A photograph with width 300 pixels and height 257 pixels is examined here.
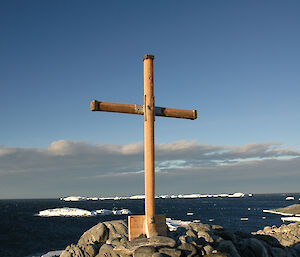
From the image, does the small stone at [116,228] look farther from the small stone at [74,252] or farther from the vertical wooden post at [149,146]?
the vertical wooden post at [149,146]

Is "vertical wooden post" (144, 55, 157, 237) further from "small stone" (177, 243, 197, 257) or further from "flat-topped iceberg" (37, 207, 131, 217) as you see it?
"flat-topped iceberg" (37, 207, 131, 217)

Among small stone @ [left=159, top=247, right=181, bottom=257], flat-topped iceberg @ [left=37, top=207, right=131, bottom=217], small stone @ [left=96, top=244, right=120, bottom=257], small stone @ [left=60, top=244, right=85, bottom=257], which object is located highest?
small stone @ [left=159, top=247, right=181, bottom=257]

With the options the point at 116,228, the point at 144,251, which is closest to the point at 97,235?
the point at 116,228

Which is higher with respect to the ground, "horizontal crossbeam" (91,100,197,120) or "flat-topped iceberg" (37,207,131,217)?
"horizontal crossbeam" (91,100,197,120)

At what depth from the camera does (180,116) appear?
30.5 feet

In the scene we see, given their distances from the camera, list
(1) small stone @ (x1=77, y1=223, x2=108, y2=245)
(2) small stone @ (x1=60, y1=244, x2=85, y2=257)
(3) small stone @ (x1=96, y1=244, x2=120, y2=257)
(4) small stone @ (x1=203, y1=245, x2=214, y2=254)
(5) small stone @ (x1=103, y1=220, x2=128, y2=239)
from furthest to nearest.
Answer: (5) small stone @ (x1=103, y1=220, x2=128, y2=239) → (1) small stone @ (x1=77, y1=223, x2=108, y2=245) → (2) small stone @ (x1=60, y1=244, x2=85, y2=257) → (3) small stone @ (x1=96, y1=244, x2=120, y2=257) → (4) small stone @ (x1=203, y1=245, x2=214, y2=254)

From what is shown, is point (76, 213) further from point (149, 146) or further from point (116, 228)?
point (149, 146)

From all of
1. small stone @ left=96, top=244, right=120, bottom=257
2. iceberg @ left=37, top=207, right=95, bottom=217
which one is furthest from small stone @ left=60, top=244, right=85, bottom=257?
iceberg @ left=37, top=207, right=95, bottom=217

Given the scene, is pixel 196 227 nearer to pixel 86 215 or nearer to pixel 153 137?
pixel 153 137

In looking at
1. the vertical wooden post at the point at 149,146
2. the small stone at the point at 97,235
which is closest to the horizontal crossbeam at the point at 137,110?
the vertical wooden post at the point at 149,146

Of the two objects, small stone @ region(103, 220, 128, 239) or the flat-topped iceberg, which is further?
the flat-topped iceberg

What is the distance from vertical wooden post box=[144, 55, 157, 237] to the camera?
841 cm

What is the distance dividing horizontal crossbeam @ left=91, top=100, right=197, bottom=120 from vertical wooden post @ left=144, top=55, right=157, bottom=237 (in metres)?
0.23


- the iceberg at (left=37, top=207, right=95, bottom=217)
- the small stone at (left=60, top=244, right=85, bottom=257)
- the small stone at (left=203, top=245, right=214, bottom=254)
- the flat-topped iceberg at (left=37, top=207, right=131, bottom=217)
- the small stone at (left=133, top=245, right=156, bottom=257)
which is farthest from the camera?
the iceberg at (left=37, top=207, right=95, bottom=217)
